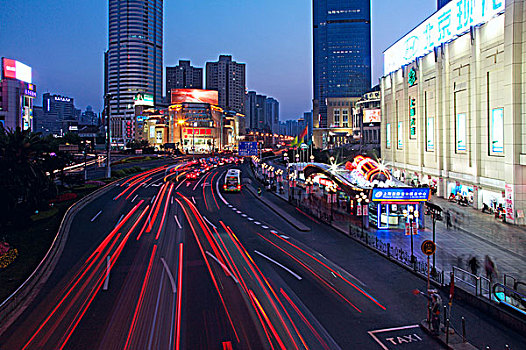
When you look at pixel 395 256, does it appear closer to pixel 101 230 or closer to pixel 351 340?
pixel 351 340

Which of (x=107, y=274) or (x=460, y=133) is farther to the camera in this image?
(x=460, y=133)

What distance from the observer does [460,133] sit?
1644 inches

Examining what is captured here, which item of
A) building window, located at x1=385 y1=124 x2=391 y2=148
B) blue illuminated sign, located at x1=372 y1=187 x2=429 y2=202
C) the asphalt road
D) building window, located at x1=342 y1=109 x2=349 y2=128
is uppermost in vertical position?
building window, located at x1=342 y1=109 x2=349 y2=128

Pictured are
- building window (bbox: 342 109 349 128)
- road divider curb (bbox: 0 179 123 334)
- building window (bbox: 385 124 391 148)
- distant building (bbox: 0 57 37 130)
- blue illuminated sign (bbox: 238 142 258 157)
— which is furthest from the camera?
building window (bbox: 342 109 349 128)

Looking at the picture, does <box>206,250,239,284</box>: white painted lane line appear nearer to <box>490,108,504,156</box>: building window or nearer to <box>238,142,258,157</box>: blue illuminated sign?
<box>490,108,504,156</box>: building window

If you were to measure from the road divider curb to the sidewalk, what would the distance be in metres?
19.8

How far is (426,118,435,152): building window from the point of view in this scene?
4917 cm

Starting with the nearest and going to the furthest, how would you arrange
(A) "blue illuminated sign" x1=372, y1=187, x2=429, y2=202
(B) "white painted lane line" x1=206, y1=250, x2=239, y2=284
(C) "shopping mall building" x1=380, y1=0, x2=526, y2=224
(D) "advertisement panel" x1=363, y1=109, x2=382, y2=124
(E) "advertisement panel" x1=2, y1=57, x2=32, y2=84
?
(B) "white painted lane line" x1=206, y1=250, x2=239, y2=284, (A) "blue illuminated sign" x1=372, y1=187, x2=429, y2=202, (C) "shopping mall building" x1=380, y1=0, x2=526, y2=224, (E) "advertisement panel" x1=2, y1=57, x2=32, y2=84, (D) "advertisement panel" x1=363, y1=109, x2=382, y2=124

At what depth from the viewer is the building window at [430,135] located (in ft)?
161

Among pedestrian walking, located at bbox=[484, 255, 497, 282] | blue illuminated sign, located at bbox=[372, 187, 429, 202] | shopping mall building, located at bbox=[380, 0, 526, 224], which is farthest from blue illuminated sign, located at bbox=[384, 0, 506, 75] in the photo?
pedestrian walking, located at bbox=[484, 255, 497, 282]

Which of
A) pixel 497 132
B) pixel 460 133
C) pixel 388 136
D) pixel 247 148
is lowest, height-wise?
pixel 497 132

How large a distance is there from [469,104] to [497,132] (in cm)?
627

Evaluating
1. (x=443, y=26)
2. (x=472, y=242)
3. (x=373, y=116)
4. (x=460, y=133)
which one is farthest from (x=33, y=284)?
(x=373, y=116)

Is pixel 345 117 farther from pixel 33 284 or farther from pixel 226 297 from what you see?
pixel 33 284
